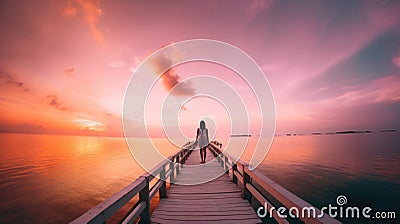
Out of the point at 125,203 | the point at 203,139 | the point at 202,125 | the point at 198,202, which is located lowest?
the point at 198,202

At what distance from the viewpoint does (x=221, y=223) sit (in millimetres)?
3676

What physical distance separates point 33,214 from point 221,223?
15.2 metres

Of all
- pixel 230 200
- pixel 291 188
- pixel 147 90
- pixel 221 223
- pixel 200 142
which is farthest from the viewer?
pixel 147 90

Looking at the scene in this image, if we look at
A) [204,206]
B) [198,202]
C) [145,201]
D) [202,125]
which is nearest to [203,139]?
[202,125]

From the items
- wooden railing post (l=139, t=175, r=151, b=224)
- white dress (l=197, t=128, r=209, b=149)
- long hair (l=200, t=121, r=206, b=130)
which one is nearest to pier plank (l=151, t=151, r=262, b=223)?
wooden railing post (l=139, t=175, r=151, b=224)

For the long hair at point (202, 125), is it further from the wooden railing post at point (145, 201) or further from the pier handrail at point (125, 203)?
the wooden railing post at point (145, 201)

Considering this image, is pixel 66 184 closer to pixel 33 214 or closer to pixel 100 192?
pixel 100 192

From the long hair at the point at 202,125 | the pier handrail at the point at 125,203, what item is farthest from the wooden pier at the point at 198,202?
the long hair at the point at 202,125

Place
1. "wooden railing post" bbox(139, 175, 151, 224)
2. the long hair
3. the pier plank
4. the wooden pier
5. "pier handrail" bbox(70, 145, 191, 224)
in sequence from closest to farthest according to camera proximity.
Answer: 1. "pier handrail" bbox(70, 145, 191, 224)
2. the wooden pier
3. "wooden railing post" bbox(139, 175, 151, 224)
4. the pier plank
5. the long hair

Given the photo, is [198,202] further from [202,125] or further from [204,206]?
[202,125]

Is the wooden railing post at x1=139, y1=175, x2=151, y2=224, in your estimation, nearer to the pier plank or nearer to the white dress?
the pier plank

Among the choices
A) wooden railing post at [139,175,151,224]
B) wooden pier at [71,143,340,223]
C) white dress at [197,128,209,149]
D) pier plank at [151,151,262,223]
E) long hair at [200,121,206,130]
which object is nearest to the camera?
wooden pier at [71,143,340,223]

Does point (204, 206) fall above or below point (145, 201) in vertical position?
below

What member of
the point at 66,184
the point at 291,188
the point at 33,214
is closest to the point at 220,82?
the point at 291,188
